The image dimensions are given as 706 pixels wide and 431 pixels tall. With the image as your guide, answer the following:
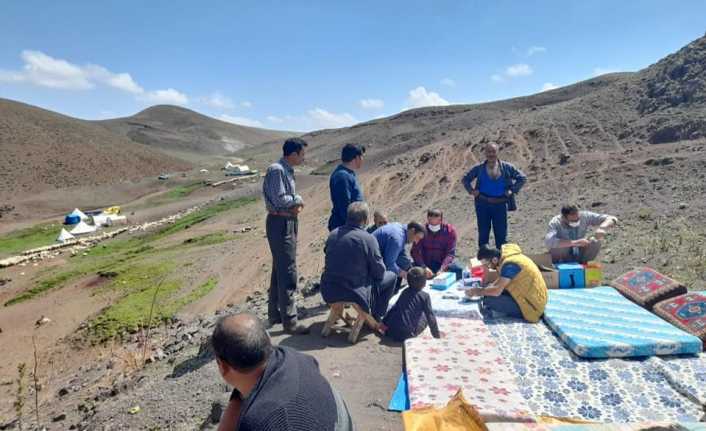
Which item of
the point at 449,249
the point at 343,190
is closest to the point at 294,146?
the point at 343,190

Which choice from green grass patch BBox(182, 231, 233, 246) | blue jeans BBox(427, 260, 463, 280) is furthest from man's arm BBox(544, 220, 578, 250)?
green grass patch BBox(182, 231, 233, 246)

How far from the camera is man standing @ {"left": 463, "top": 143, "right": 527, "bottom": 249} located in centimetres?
657

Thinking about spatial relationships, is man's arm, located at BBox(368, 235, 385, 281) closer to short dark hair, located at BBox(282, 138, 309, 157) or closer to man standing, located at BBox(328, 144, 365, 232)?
man standing, located at BBox(328, 144, 365, 232)

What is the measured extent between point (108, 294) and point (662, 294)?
10.8m

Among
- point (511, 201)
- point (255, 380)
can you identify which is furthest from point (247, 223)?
point (255, 380)

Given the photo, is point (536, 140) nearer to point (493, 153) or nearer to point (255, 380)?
point (493, 153)

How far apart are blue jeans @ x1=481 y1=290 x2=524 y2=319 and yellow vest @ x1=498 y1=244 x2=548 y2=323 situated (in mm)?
102

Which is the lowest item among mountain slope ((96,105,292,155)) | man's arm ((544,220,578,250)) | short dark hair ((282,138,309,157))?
man's arm ((544,220,578,250))

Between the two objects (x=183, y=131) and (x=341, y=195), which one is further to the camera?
(x=183, y=131)

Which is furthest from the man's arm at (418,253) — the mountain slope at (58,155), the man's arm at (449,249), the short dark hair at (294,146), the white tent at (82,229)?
the mountain slope at (58,155)

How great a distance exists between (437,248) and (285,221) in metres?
2.31

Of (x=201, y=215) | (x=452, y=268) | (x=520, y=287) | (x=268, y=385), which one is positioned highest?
(x=268, y=385)

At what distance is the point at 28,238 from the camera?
23219 millimetres

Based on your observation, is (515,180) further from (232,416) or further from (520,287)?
(232,416)
